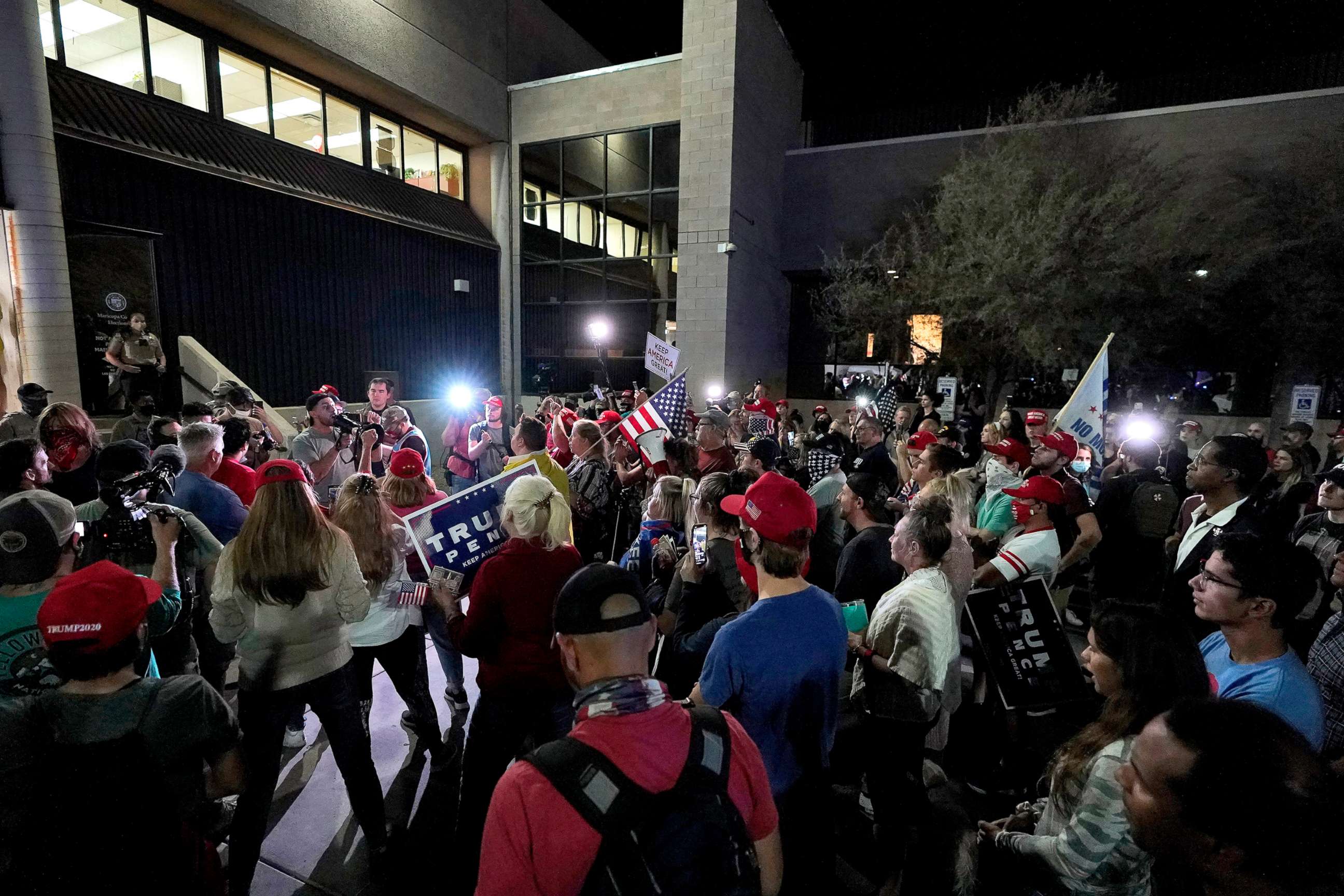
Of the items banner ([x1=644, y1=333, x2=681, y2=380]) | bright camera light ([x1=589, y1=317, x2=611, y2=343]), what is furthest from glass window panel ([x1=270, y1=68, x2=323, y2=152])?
banner ([x1=644, y1=333, x2=681, y2=380])

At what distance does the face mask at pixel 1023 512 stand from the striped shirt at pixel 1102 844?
2.60 meters

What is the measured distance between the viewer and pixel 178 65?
1148 cm

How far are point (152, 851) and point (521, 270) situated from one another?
1862cm

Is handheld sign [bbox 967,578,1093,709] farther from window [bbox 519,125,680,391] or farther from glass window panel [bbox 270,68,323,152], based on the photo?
glass window panel [bbox 270,68,323,152]

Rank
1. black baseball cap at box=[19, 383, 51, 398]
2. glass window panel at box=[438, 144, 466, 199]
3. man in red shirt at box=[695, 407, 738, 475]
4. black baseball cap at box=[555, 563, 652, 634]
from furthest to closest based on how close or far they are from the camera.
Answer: glass window panel at box=[438, 144, 466, 199] → black baseball cap at box=[19, 383, 51, 398] → man in red shirt at box=[695, 407, 738, 475] → black baseball cap at box=[555, 563, 652, 634]

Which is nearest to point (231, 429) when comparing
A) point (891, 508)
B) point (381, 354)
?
point (891, 508)

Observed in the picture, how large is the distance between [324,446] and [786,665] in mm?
5083

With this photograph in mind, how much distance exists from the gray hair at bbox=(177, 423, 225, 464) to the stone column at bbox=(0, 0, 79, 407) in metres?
7.91

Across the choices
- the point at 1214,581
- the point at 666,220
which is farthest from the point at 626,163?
the point at 1214,581

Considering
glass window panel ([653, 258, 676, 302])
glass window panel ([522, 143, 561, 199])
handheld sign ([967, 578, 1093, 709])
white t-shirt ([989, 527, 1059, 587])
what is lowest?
handheld sign ([967, 578, 1093, 709])

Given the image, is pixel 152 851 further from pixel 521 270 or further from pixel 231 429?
pixel 521 270

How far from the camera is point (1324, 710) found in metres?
2.48

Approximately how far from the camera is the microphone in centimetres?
365

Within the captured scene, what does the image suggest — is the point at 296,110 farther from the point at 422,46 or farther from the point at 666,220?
the point at 666,220
